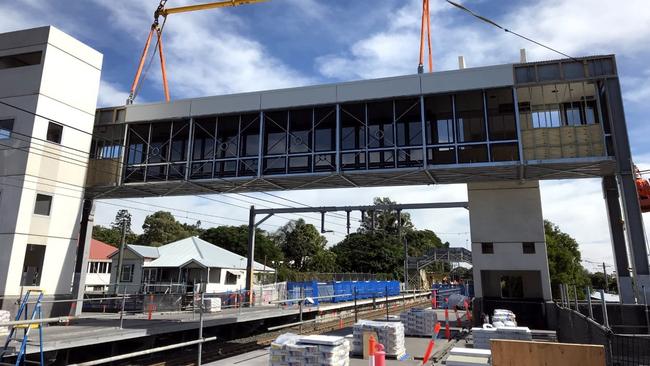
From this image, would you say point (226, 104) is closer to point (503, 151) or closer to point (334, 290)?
point (503, 151)

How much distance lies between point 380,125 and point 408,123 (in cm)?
136

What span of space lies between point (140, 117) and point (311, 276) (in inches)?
1501

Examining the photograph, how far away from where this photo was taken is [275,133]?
2248cm

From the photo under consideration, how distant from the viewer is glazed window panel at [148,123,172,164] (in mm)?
23819

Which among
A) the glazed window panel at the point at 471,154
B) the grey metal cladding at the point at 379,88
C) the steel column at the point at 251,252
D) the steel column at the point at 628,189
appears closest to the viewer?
the steel column at the point at 628,189

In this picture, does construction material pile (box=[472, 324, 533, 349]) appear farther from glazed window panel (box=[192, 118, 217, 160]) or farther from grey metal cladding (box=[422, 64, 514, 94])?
glazed window panel (box=[192, 118, 217, 160])

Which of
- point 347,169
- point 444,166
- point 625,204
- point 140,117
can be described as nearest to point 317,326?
point 347,169

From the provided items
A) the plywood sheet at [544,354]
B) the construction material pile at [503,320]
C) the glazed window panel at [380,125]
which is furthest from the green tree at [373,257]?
the plywood sheet at [544,354]

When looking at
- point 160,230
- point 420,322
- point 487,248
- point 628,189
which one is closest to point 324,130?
point 487,248

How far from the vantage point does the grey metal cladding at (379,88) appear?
19.7 metres

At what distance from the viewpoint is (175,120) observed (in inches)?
897

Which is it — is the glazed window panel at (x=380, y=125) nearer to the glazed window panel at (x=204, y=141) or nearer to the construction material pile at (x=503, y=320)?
the glazed window panel at (x=204, y=141)

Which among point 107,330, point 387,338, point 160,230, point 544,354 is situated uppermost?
point 160,230

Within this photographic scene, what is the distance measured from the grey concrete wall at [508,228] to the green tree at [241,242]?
58.5 m
